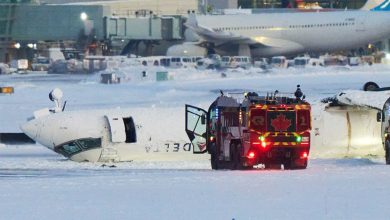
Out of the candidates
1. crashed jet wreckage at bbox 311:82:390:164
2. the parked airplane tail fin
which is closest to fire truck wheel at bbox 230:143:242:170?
crashed jet wreckage at bbox 311:82:390:164

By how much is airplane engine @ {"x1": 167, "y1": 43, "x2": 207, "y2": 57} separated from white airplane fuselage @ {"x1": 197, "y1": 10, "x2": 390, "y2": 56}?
1.28m

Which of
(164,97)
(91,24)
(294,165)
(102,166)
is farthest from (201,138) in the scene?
(91,24)

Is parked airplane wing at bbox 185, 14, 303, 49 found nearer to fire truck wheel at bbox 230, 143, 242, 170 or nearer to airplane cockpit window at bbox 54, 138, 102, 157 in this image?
airplane cockpit window at bbox 54, 138, 102, 157

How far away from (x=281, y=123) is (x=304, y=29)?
78.1m

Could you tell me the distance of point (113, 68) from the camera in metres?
95.8

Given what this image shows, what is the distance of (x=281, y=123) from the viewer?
3256cm

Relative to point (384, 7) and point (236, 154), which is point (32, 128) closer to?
point (236, 154)

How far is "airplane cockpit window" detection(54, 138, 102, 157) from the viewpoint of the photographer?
3916 centimetres

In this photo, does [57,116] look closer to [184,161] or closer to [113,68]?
[184,161]

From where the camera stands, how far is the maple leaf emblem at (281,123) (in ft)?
107

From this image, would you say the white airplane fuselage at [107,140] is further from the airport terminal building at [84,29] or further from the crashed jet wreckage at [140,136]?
the airport terminal building at [84,29]

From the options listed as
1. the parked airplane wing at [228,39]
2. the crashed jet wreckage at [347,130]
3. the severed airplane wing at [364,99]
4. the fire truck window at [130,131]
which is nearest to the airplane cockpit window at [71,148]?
the fire truck window at [130,131]

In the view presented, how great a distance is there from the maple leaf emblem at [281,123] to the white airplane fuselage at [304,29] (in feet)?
252

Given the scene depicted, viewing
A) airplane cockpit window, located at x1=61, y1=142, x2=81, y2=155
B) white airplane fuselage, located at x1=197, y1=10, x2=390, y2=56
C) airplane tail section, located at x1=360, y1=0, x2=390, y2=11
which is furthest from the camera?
airplane tail section, located at x1=360, y1=0, x2=390, y2=11
